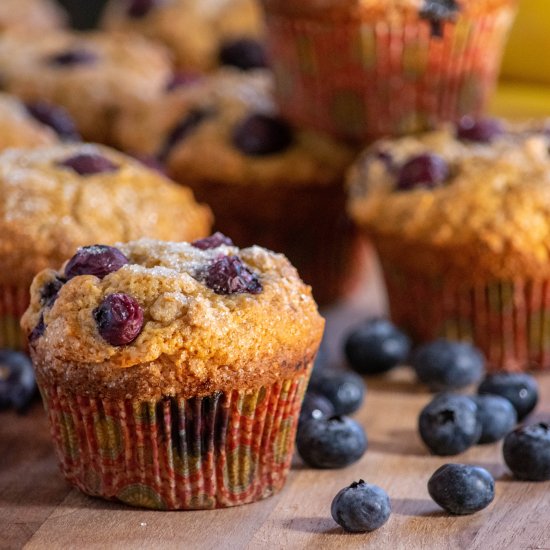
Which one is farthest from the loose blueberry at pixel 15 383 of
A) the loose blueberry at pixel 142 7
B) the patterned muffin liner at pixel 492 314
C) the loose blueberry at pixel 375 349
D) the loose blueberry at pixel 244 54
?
the loose blueberry at pixel 142 7

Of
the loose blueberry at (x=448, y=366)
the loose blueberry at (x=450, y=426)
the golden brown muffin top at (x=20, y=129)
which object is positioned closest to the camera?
the loose blueberry at (x=450, y=426)

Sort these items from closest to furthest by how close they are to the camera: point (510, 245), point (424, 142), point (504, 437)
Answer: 1. point (504, 437)
2. point (510, 245)
3. point (424, 142)

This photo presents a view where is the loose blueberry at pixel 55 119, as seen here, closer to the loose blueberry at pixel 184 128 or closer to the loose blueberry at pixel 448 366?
the loose blueberry at pixel 184 128

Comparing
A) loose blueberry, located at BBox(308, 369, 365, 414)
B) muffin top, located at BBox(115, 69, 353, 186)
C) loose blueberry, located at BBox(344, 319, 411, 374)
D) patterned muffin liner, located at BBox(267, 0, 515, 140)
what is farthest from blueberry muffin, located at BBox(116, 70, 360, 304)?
loose blueberry, located at BBox(308, 369, 365, 414)

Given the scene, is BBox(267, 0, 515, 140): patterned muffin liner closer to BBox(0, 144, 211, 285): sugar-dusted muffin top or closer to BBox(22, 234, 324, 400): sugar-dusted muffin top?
BBox(0, 144, 211, 285): sugar-dusted muffin top

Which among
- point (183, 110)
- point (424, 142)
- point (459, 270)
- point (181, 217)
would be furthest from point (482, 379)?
point (183, 110)

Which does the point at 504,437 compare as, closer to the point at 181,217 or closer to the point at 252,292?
the point at 252,292
